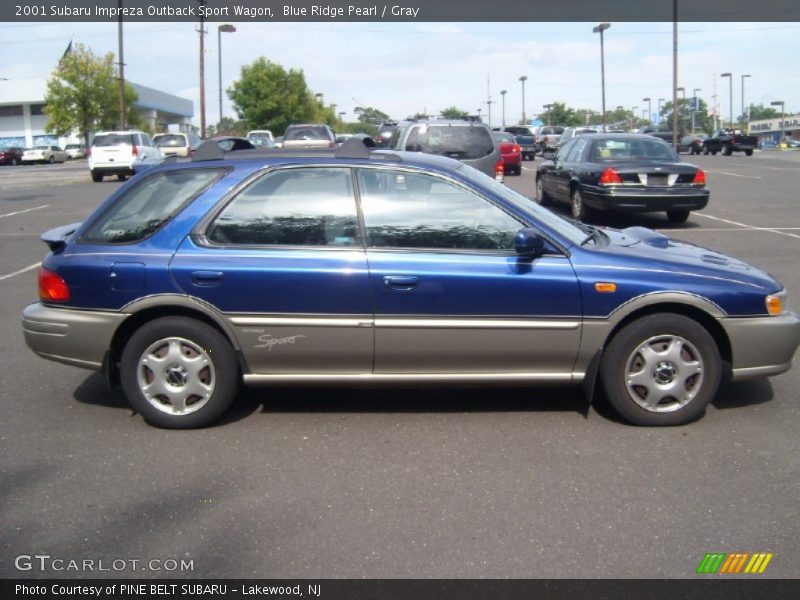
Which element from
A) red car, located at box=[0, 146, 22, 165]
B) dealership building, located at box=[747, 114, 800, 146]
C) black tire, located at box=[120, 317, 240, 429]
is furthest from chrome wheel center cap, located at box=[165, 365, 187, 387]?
dealership building, located at box=[747, 114, 800, 146]

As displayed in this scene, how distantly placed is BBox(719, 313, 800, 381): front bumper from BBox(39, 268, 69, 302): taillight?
3.92m

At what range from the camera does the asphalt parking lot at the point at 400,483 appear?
3482 millimetres

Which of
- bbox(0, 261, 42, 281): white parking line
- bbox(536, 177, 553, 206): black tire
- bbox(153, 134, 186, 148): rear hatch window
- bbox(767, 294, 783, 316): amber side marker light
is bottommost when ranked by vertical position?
bbox(767, 294, 783, 316): amber side marker light

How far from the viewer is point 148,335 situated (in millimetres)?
4824

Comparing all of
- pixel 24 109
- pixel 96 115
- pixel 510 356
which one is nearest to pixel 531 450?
pixel 510 356

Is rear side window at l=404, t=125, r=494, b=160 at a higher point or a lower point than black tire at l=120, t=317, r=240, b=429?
higher

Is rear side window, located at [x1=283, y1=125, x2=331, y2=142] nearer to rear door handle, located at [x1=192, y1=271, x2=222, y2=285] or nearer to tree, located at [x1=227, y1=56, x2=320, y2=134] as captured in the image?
rear door handle, located at [x1=192, y1=271, x2=222, y2=285]

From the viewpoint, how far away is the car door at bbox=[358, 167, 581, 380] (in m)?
4.73

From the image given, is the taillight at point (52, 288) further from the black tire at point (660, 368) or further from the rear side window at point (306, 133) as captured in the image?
the rear side window at point (306, 133)

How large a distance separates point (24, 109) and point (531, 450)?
79.4 metres

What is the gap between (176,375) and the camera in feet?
15.9

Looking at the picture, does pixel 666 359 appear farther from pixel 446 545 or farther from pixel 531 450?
pixel 446 545

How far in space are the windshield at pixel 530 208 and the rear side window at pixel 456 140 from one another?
8.95 metres

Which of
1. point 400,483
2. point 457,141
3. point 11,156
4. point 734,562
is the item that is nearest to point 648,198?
point 457,141
